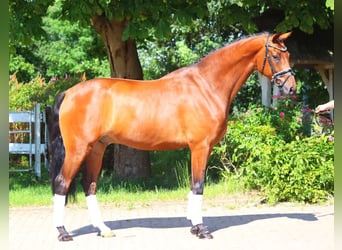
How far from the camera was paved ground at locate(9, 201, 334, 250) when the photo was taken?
5.63 m

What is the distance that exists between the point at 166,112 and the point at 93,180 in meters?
1.17

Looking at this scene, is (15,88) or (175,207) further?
(15,88)

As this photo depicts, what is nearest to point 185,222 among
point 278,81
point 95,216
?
point 95,216

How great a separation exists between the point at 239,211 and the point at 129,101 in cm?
280

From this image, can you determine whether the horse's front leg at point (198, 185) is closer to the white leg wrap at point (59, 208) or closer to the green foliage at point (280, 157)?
the white leg wrap at point (59, 208)

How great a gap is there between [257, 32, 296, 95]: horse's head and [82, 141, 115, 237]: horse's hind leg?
2081 millimetres

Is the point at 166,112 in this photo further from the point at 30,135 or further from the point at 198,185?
the point at 30,135

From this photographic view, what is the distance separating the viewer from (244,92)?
1756cm

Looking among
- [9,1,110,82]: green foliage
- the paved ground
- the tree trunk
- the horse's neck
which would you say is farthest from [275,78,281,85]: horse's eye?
[9,1,110,82]: green foliage

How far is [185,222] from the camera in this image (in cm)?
693

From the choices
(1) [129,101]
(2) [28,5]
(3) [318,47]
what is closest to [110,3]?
(2) [28,5]

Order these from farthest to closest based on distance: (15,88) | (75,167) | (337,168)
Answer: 1. (15,88)
2. (75,167)
3. (337,168)

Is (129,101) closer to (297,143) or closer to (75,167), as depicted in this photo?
(75,167)

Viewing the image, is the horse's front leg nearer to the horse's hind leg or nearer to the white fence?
the horse's hind leg
